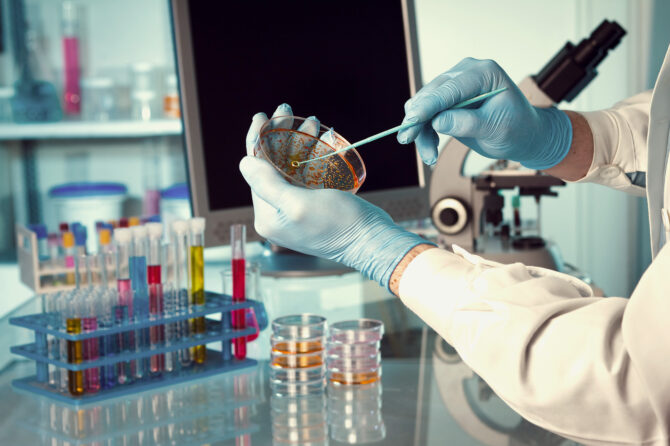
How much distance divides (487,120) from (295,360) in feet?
1.50

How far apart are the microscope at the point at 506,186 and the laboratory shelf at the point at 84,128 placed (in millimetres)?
1513

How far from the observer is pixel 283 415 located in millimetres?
1065

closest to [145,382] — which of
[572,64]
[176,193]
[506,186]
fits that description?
[506,186]

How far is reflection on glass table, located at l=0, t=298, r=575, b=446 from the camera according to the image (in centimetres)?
99

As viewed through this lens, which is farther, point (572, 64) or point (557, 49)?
point (557, 49)

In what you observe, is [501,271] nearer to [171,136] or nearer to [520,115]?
[520,115]

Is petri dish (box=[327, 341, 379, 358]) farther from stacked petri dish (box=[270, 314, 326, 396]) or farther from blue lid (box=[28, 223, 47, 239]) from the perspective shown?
blue lid (box=[28, 223, 47, 239])

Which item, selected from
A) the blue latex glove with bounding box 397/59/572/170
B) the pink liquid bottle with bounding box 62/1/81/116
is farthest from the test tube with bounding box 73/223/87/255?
the pink liquid bottle with bounding box 62/1/81/116

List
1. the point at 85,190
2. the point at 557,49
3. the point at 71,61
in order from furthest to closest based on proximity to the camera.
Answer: the point at 71,61, the point at 557,49, the point at 85,190

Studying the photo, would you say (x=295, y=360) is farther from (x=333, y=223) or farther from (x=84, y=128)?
(x=84, y=128)

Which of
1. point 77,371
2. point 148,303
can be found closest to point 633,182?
point 148,303

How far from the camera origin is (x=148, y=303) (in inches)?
47.5

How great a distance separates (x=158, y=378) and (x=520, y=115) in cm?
68

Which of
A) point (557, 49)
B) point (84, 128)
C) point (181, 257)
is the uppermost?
point (557, 49)
